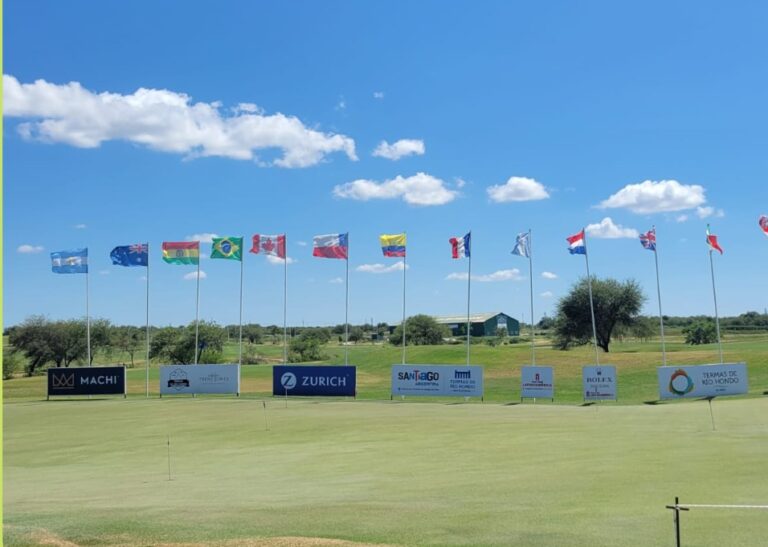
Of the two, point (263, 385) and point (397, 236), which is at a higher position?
point (397, 236)

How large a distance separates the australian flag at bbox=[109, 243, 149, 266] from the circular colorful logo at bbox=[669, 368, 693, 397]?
41333 mm

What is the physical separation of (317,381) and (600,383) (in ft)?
66.4

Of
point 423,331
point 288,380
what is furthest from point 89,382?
point 423,331

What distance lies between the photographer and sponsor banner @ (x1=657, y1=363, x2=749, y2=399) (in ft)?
147

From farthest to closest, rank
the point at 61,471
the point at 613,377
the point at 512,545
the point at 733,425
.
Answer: the point at 613,377 < the point at 733,425 < the point at 61,471 < the point at 512,545

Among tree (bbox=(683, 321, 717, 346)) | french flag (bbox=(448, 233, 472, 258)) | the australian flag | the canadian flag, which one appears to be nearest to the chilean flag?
french flag (bbox=(448, 233, 472, 258))

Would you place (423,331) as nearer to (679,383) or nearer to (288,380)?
(288,380)

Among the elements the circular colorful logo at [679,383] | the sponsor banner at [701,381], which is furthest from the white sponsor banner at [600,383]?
the circular colorful logo at [679,383]

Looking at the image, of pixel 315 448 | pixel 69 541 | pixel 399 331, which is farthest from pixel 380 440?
pixel 399 331

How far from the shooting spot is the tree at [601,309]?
93250 millimetres

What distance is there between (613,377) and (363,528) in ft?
116

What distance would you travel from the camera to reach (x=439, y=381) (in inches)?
1949

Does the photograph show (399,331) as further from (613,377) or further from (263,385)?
(613,377)

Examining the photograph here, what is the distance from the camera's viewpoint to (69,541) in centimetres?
1221
